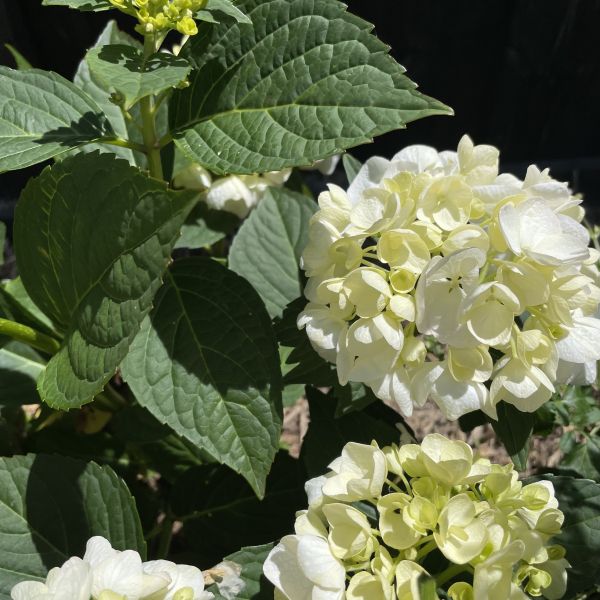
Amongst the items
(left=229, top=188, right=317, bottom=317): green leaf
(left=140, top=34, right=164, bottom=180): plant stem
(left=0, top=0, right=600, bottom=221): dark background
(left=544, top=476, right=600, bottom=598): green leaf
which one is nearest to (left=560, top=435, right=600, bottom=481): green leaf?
(left=544, top=476, right=600, bottom=598): green leaf

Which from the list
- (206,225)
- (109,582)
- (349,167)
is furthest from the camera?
(206,225)

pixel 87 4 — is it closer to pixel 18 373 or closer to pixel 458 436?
pixel 18 373

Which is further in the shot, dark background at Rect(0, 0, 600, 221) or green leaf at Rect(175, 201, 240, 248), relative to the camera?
dark background at Rect(0, 0, 600, 221)

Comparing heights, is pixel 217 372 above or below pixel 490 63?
above

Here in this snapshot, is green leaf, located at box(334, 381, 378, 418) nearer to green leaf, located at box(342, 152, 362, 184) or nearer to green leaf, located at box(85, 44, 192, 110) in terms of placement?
green leaf, located at box(342, 152, 362, 184)

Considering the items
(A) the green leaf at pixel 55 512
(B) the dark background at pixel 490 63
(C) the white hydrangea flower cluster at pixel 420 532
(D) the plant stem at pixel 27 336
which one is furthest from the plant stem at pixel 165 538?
(B) the dark background at pixel 490 63

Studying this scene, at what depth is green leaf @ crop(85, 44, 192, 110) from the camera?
0.71m

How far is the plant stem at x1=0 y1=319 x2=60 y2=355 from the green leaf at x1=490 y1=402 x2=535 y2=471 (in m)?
0.54

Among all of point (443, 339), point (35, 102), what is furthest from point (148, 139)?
point (443, 339)

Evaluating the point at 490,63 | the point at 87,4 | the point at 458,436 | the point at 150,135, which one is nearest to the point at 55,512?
the point at 150,135

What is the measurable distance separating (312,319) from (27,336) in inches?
14.3

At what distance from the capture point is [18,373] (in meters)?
1.10

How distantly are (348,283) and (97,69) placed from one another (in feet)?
1.04

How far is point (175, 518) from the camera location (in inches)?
45.9
